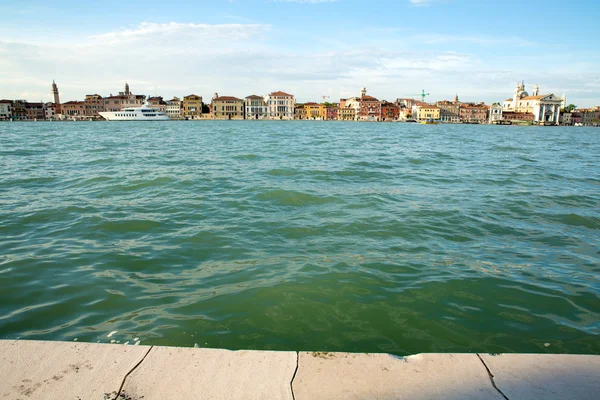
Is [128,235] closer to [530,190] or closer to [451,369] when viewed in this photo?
[451,369]

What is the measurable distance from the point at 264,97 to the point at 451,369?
14262 cm

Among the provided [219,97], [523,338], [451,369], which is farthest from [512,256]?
[219,97]

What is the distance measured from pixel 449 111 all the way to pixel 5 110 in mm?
139369

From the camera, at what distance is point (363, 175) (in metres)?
12.1

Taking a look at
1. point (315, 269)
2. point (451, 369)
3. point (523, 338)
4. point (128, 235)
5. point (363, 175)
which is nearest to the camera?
point (451, 369)

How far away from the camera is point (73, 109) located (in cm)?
11850

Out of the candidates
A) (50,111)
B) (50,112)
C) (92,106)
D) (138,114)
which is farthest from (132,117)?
(50,111)

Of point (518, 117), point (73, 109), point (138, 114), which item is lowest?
point (138, 114)

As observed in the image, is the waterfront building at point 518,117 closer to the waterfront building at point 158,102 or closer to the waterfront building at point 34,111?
the waterfront building at point 158,102

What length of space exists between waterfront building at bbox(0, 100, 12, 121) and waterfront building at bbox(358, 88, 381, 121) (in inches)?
4178

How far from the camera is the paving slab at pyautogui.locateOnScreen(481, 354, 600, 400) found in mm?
1877

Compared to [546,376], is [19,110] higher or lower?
higher

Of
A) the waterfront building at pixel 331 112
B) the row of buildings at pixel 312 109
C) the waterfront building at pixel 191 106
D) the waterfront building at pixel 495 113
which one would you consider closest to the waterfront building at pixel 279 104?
the row of buildings at pixel 312 109

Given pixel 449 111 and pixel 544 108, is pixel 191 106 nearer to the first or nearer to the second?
pixel 449 111
